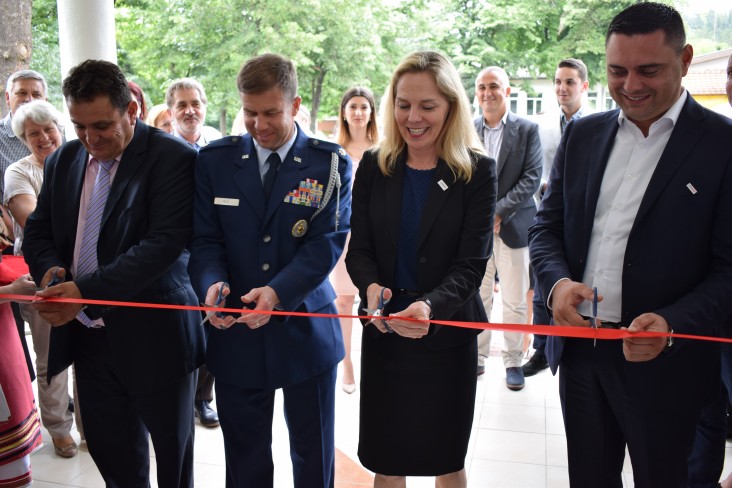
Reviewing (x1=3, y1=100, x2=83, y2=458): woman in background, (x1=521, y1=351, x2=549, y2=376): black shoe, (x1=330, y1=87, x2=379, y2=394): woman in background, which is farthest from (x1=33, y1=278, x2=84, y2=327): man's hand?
(x1=521, y1=351, x2=549, y2=376): black shoe

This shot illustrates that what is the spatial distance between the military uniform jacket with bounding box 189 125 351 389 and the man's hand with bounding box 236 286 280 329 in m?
0.08

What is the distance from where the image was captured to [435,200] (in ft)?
7.95

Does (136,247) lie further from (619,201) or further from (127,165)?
(619,201)

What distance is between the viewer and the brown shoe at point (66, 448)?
3920mm

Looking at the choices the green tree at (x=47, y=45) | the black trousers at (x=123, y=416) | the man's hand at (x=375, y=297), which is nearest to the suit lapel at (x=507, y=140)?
the man's hand at (x=375, y=297)

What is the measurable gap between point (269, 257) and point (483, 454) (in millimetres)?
2032

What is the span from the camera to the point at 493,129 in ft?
16.6

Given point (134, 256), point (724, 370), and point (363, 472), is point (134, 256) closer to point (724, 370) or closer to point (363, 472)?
point (363, 472)

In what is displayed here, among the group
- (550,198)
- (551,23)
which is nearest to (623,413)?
(550,198)

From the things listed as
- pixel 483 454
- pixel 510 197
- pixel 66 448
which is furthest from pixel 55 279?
pixel 510 197

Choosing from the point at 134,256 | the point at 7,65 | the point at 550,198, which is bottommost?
the point at 134,256

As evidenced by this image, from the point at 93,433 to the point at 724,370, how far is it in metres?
2.64

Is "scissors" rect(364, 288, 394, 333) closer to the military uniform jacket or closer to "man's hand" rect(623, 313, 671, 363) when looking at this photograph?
the military uniform jacket

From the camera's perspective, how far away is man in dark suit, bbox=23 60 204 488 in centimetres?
252
